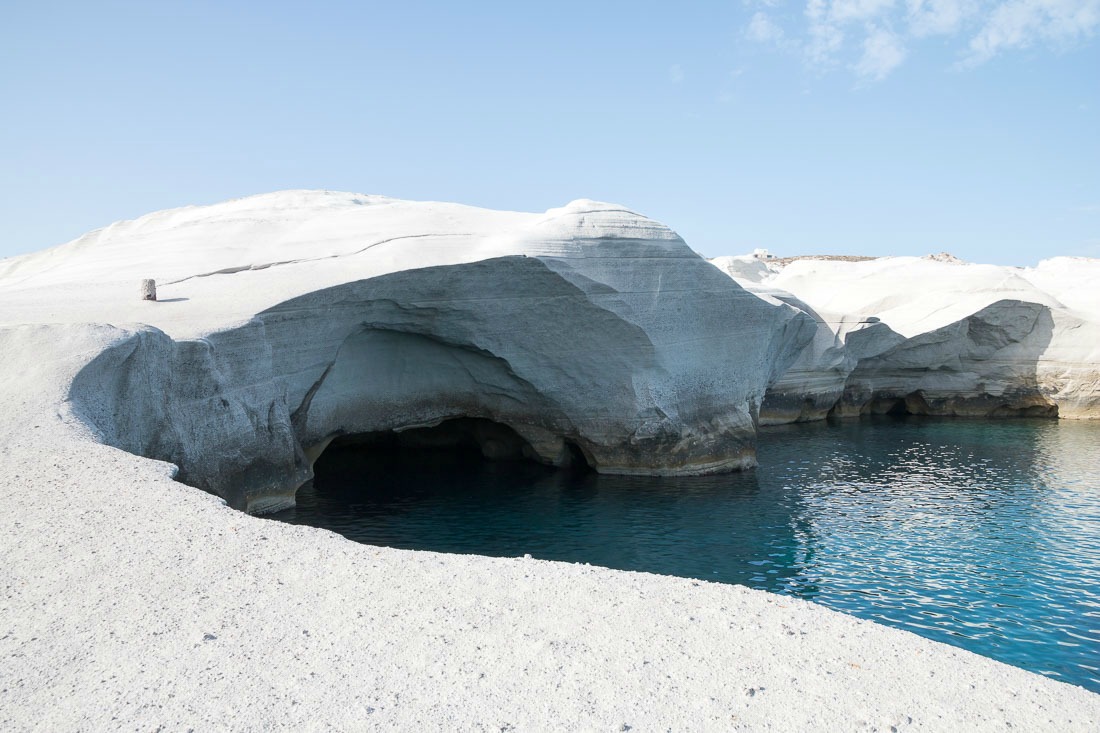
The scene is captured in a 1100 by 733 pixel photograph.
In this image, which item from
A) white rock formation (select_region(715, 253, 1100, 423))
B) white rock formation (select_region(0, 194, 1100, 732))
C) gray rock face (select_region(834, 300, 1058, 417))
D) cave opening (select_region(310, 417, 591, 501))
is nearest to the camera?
white rock formation (select_region(0, 194, 1100, 732))

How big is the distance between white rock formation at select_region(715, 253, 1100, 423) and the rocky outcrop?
10.0 metres

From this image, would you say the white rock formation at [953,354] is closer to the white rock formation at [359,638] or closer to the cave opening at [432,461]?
the cave opening at [432,461]

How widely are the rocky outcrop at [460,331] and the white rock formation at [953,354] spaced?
32.9 ft

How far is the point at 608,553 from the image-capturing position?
50.6 feet

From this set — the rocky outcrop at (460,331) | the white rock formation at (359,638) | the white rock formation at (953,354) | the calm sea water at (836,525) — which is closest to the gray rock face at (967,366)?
the white rock formation at (953,354)

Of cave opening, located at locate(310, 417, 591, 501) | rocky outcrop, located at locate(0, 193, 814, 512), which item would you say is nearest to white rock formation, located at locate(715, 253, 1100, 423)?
rocky outcrop, located at locate(0, 193, 814, 512)

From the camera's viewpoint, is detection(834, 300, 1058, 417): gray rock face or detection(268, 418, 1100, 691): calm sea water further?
detection(834, 300, 1058, 417): gray rock face

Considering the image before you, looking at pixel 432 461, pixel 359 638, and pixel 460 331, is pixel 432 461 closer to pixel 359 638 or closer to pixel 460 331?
pixel 460 331

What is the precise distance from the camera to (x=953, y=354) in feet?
119

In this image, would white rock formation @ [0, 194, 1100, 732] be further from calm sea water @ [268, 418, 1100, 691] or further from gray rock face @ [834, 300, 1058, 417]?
gray rock face @ [834, 300, 1058, 417]

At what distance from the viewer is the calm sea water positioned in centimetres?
1230

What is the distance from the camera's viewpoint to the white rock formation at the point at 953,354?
34219 millimetres

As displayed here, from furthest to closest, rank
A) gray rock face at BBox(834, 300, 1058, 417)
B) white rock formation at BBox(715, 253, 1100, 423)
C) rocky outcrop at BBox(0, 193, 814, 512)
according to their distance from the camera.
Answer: gray rock face at BBox(834, 300, 1058, 417) → white rock formation at BBox(715, 253, 1100, 423) → rocky outcrop at BBox(0, 193, 814, 512)

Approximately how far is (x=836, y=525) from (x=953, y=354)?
73.5 feet
